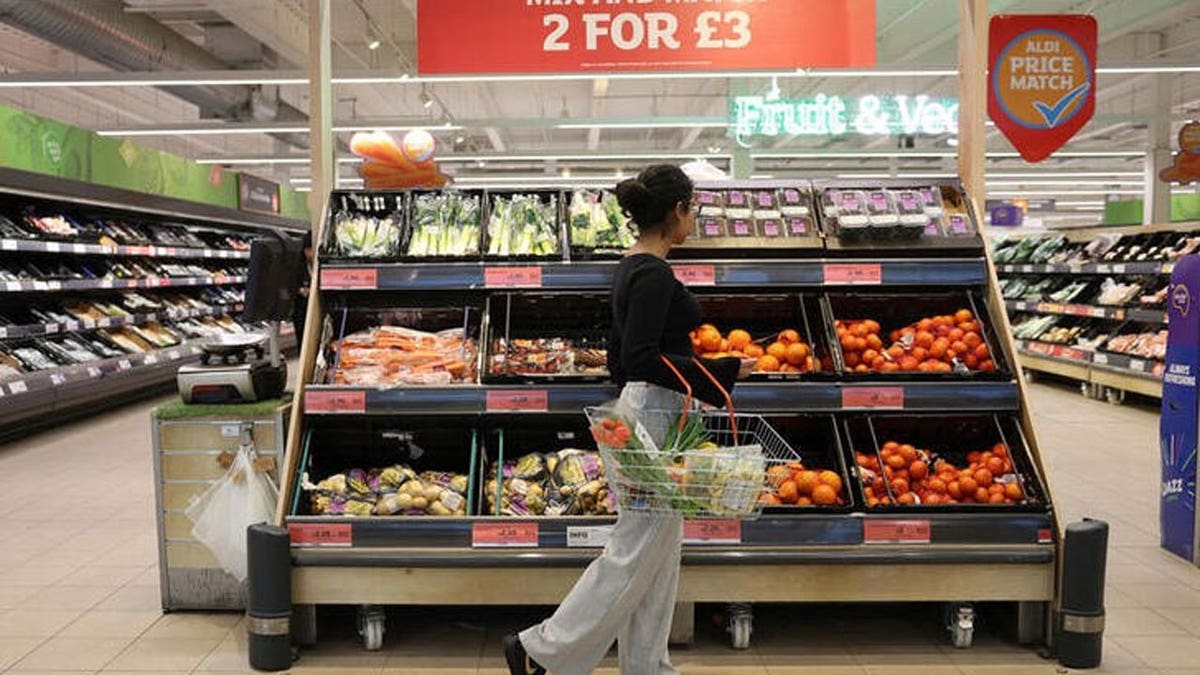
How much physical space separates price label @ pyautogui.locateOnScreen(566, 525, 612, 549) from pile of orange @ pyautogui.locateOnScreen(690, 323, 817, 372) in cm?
74

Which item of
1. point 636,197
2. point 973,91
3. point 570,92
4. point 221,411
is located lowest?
point 221,411

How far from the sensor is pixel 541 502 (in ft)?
11.4

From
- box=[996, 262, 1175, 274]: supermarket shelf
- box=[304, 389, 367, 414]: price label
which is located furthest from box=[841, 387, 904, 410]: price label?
box=[996, 262, 1175, 274]: supermarket shelf

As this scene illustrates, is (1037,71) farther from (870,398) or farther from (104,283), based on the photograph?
(104,283)

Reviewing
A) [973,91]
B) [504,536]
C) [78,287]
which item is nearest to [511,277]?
[504,536]

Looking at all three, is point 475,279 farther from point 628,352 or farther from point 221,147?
point 221,147

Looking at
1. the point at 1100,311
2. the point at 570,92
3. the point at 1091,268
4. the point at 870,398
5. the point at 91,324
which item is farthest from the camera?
the point at 570,92

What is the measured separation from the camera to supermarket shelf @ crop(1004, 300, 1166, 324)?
9.10 meters

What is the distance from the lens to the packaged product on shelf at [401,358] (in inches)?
142

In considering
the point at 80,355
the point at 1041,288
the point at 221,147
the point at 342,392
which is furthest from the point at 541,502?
the point at 221,147

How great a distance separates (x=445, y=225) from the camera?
387 cm

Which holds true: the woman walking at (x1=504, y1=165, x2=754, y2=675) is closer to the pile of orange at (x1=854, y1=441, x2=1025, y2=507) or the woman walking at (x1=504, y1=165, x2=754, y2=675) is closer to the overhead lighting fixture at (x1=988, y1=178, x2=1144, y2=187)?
the pile of orange at (x1=854, y1=441, x2=1025, y2=507)

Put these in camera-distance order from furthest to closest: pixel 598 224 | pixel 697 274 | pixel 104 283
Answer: pixel 104 283 → pixel 598 224 → pixel 697 274

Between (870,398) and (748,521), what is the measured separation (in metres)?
0.62
